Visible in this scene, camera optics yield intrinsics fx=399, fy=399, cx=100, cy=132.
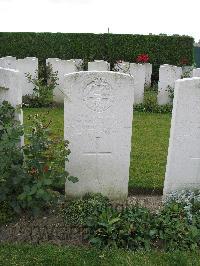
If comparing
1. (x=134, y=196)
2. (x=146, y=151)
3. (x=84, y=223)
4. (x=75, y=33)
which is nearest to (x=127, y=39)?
(x=75, y=33)

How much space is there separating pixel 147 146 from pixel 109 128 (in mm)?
2687

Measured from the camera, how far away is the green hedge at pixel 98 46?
16844 mm

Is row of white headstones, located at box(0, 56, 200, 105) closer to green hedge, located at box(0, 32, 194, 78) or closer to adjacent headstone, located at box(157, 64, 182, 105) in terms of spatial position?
adjacent headstone, located at box(157, 64, 182, 105)

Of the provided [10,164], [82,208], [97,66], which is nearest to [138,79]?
[97,66]

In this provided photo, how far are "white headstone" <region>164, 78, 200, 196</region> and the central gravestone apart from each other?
0.53 m

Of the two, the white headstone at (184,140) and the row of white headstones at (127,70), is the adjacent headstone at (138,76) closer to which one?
the row of white headstones at (127,70)

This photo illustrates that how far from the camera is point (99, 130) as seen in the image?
482 cm

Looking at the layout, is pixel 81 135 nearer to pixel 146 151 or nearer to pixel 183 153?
pixel 183 153

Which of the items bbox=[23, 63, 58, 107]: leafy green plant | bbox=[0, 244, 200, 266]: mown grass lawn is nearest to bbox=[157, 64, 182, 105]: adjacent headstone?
bbox=[23, 63, 58, 107]: leafy green plant

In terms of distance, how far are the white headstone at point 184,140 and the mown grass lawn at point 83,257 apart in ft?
3.77

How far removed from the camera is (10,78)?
4.68 metres

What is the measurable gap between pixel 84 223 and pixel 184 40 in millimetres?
14116

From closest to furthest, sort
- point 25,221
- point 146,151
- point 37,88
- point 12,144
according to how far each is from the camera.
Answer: point 12,144, point 25,221, point 146,151, point 37,88

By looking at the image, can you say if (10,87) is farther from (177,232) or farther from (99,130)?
(177,232)
